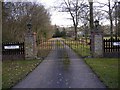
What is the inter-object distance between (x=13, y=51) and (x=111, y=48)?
7260 mm

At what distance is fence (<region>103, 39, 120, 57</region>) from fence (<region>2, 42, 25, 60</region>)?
20.2 feet

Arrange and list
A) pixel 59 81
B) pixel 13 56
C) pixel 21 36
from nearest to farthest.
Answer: pixel 59 81 → pixel 13 56 → pixel 21 36

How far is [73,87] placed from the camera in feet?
32.5

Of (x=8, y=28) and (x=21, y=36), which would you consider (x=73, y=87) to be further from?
(x=21, y=36)

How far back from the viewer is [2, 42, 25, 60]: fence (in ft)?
70.4

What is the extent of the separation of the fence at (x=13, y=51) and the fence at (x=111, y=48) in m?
6.16

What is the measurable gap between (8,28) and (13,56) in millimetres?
11265

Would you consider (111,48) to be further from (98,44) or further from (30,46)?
(30,46)

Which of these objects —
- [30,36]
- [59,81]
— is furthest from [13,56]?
[59,81]

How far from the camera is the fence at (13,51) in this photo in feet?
70.4

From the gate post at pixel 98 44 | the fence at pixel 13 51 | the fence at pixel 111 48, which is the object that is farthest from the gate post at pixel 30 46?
the fence at pixel 111 48

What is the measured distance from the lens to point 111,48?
21.9 meters

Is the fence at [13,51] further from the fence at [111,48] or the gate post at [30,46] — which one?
the fence at [111,48]

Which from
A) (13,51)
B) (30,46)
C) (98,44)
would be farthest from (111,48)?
Result: (13,51)
